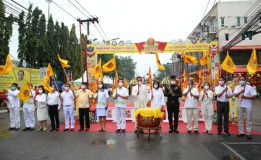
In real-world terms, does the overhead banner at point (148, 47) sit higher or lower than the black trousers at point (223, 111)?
higher

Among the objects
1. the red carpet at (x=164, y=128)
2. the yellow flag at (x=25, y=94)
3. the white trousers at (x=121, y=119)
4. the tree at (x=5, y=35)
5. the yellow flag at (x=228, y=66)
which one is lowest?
the red carpet at (x=164, y=128)

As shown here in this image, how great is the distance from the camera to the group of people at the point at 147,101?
33.9 feet

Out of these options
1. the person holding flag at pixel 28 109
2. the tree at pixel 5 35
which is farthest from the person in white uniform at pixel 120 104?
the tree at pixel 5 35

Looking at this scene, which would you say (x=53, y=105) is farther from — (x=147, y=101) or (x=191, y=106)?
(x=191, y=106)

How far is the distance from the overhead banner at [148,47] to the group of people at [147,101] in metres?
3.28

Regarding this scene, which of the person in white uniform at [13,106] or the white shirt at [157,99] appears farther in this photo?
the person in white uniform at [13,106]

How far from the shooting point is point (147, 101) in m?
11.2

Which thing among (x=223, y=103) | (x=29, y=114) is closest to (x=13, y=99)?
(x=29, y=114)

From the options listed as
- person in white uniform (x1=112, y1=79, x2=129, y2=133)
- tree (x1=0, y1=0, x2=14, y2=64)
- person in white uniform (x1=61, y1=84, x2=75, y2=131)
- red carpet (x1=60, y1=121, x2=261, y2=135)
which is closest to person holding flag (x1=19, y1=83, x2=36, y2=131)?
red carpet (x1=60, y1=121, x2=261, y2=135)

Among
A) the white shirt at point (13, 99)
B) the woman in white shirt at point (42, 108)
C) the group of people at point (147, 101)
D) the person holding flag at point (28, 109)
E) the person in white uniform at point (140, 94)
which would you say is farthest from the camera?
the white shirt at point (13, 99)

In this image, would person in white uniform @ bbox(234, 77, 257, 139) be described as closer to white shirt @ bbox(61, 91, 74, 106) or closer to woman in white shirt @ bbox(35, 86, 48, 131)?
white shirt @ bbox(61, 91, 74, 106)

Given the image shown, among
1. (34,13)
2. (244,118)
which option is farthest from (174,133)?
(34,13)

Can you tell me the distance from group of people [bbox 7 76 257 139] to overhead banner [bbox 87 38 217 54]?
3.28m

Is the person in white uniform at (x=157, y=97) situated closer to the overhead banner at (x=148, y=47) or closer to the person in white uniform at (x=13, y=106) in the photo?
the overhead banner at (x=148, y=47)
